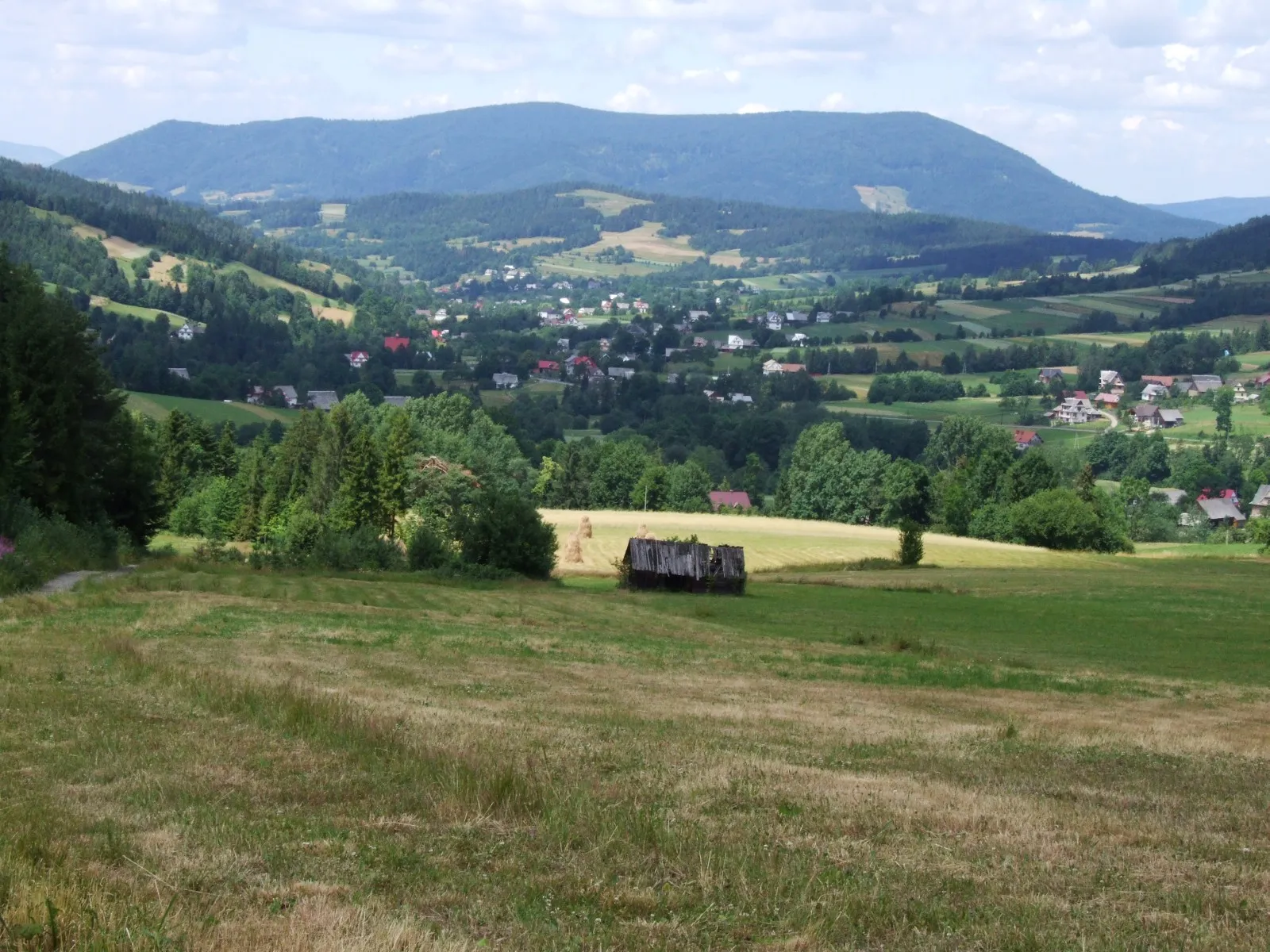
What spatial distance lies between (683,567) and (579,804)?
165 ft

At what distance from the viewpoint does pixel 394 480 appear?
81875 millimetres

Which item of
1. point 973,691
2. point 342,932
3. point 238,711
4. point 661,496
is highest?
point 342,932

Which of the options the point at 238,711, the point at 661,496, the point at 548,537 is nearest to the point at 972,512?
the point at 661,496

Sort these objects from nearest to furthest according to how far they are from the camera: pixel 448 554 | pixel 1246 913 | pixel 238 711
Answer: pixel 1246 913 → pixel 238 711 → pixel 448 554

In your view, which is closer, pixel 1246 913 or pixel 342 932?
pixel 342 932

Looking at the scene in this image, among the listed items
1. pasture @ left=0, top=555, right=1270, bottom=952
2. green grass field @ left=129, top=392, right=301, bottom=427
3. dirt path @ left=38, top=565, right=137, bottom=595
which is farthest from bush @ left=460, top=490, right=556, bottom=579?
green grass field @ left=129, top=392, right=301, bottom=427

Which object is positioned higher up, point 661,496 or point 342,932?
point 342,932

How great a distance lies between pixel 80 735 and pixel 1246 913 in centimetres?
990

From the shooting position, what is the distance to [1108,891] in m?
8.89

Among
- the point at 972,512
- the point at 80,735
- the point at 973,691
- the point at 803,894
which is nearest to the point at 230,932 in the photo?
the point at 803,894

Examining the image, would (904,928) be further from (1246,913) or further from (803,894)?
(1246,913)

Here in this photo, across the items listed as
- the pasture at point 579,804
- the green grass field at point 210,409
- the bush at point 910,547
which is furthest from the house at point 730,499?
the pasture at point 579,804

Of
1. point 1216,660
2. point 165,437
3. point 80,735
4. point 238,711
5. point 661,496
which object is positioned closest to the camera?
point 80,735

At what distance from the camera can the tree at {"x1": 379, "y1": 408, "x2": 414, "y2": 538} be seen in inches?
3214
